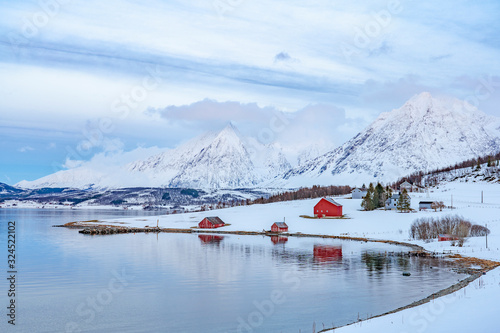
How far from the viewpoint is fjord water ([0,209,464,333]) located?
102 feet

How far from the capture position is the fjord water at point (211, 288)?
31.2 m

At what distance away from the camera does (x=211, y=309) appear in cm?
3422

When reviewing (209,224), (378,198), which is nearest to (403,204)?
(378,198)

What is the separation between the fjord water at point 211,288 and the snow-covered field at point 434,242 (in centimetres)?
479

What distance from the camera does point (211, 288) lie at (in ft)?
137

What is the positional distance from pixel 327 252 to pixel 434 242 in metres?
20.5

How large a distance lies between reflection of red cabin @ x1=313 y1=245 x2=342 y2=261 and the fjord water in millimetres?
268

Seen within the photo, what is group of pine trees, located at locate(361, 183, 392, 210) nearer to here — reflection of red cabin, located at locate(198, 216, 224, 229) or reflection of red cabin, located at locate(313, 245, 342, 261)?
reflection of red cabin, located at locate(198, 216, 224, 229)

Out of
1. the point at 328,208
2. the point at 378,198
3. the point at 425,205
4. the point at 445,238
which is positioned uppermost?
the point at 378,198

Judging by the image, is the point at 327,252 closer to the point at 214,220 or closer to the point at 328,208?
the point at 328,208

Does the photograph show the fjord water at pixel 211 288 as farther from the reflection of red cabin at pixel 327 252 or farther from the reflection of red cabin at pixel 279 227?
the reflection of red cabin at pixel 279 227

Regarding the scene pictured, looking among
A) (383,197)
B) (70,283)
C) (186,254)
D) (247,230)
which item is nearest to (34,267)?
(70,283)

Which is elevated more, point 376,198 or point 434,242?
point 376,198

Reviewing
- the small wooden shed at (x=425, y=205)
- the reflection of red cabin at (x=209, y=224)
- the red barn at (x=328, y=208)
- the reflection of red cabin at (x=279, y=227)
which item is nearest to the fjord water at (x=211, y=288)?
the reflection of red cabin at (x=279, y=227)
